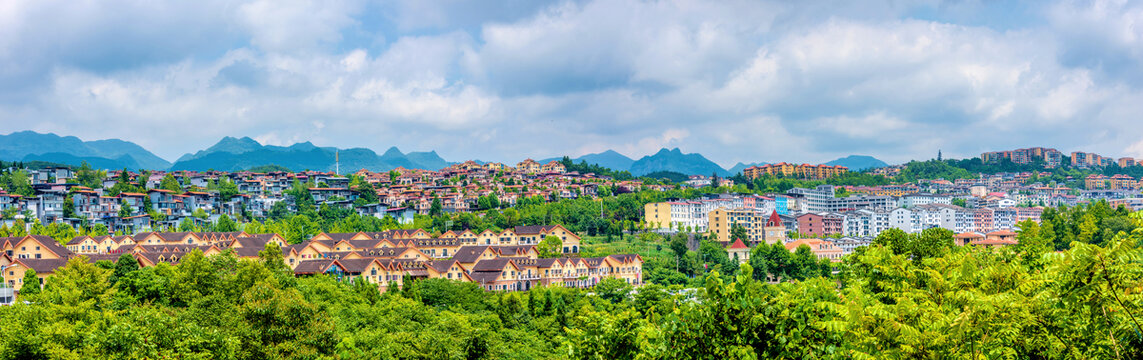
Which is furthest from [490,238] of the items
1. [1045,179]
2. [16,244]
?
[1045,179]

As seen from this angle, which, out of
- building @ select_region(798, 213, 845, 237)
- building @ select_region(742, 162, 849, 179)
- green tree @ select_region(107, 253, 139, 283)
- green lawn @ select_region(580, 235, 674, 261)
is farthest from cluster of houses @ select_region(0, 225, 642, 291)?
building @ select_region(742, 162, 849, 179)

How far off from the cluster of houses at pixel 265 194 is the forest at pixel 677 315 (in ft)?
79.6

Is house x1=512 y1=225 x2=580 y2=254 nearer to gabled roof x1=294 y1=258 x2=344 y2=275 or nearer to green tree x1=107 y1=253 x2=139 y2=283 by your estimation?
gabled roof x1=294 y1=258 x2=344 y2=275

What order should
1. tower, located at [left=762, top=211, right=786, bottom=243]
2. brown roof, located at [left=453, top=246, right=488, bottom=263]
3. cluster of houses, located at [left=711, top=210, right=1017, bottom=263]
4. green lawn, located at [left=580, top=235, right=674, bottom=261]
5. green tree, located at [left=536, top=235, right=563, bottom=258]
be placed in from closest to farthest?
brown roof, located at [left=453, top=246, right=488, bottom=263] < green tree, located at [left=536, top=235, right=563, bottom=258] < green lawn, located at [left=580, top=235, right=674, bottom=261] < cluster of houses, located at [left=711, top=210, right=1017, bottom=263] < tower, located at [left=762, top=211, right=786, bottom=243]

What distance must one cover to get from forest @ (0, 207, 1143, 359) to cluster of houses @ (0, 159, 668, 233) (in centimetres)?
2426

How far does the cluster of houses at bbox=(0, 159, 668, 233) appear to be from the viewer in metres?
49.9

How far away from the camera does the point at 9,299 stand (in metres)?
28.9

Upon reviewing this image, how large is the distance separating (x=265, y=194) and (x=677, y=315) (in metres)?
65.7

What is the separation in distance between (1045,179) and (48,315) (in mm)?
121902

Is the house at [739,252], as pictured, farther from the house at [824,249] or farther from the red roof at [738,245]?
the house at [824,249]

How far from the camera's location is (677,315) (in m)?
5.96

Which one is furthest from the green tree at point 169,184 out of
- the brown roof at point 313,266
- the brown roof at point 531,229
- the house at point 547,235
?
the house at point 547,235

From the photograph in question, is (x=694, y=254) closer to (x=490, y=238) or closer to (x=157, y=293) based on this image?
(x=490, y=238)

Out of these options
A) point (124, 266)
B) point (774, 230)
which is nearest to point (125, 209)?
point (124, 266)
